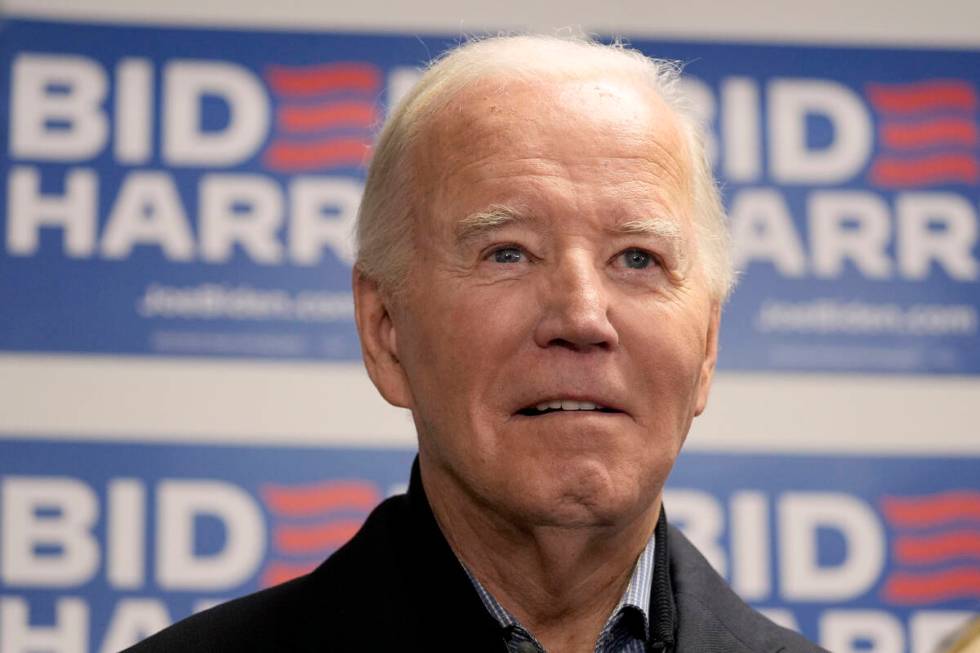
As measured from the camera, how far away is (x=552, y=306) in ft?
5.79

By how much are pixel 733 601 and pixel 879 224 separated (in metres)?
2.06

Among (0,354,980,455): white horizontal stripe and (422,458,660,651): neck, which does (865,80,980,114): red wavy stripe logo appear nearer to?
(0,354,980,455): white horizontal stripe

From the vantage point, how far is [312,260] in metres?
3.69

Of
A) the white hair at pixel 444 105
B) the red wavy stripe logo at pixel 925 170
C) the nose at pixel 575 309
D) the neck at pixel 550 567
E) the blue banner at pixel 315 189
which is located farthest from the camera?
the red wavy stripe logo at pixel 925 170

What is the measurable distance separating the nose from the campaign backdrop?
76.0 inches

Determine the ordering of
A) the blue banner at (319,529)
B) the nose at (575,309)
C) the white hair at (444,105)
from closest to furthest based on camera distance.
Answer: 1. the nose at (575,309)
2. the white hair at (444,105)
3. the blue banner at (319,529)

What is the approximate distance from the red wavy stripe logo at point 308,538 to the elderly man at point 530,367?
1.59 m

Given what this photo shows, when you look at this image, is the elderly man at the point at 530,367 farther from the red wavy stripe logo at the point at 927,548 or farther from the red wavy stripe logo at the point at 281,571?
the red wavy stripe logo at the point at 927,548

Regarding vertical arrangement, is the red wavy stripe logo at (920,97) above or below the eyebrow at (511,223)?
above

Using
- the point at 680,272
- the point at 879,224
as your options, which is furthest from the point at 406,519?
the point at 879,224

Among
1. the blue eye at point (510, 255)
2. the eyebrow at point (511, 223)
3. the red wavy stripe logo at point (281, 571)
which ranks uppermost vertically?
the eyebrow at point (511, 223)

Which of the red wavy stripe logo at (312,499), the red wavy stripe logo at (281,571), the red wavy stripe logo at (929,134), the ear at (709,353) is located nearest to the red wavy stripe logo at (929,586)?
the red wavy stripe logo at (929,134)

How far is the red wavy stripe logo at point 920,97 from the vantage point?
13.0ft

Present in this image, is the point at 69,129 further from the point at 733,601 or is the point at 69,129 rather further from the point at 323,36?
the point at 733,601
